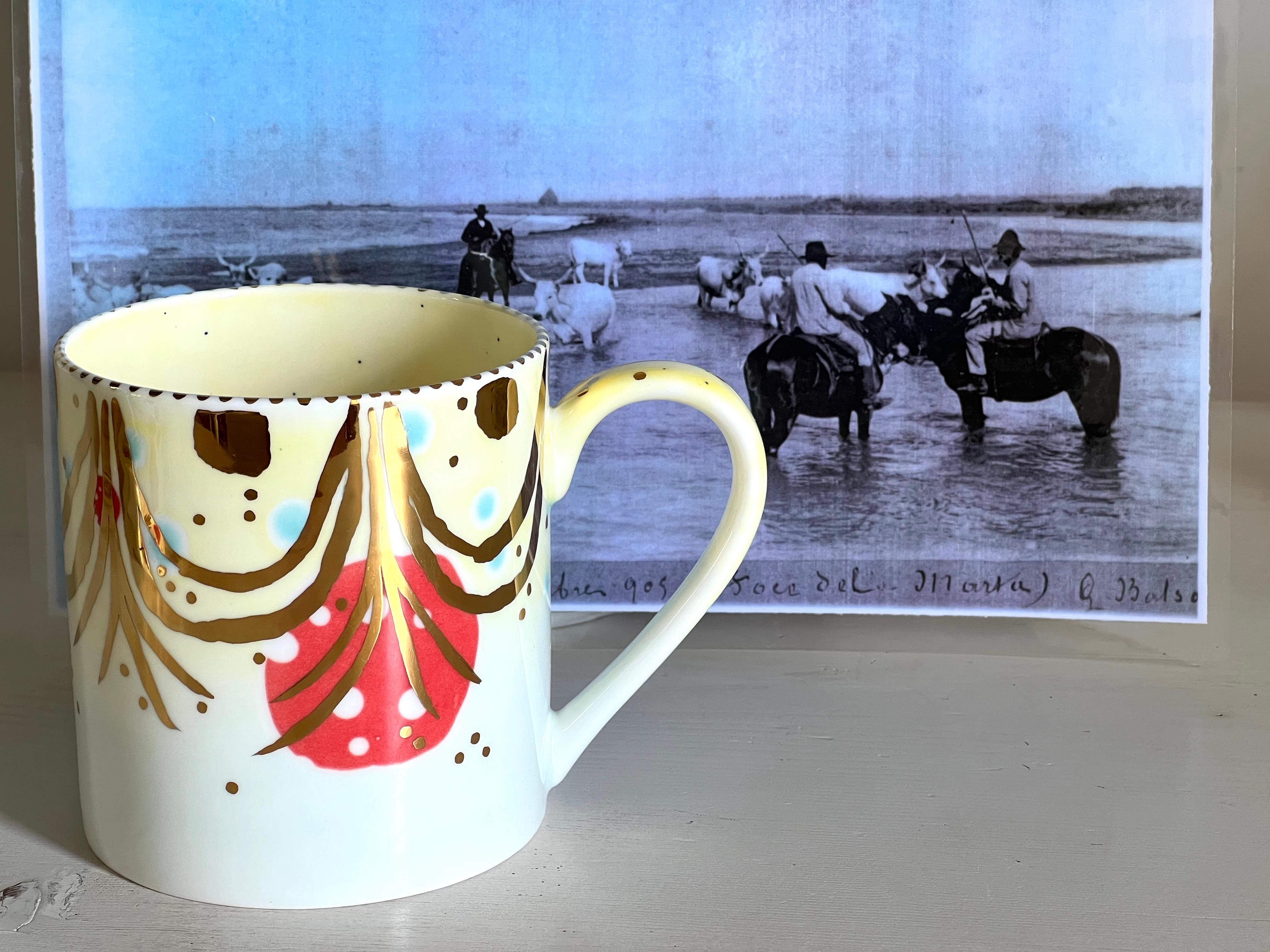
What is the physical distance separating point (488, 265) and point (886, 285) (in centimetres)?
13

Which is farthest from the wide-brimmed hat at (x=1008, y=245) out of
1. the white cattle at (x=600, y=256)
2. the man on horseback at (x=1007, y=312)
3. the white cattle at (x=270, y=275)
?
the white cattle at (x=270, y=275)

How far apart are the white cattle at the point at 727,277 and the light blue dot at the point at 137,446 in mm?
215

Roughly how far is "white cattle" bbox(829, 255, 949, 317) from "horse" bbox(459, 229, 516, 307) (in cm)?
11

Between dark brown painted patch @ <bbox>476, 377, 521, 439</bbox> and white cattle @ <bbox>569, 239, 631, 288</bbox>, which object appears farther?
white cattle @ <bbox>569, 239, 631, 288</bbox>

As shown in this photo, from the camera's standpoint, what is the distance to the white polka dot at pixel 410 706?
0.32m

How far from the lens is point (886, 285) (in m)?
0.47

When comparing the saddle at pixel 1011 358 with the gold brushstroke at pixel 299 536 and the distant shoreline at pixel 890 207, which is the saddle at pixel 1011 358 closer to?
the distant shoreline at pixel 890 207

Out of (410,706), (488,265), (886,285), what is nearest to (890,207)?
(886,285)

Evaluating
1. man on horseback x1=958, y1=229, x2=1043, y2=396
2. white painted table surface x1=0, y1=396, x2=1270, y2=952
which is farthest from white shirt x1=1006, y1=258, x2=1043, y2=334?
white painted table surface x1=0, y1=396, x2=1270, y2=952

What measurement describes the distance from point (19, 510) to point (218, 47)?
0.21m

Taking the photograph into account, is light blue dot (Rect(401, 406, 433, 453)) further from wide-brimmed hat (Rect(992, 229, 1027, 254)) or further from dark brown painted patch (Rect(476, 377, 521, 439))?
wide-brimmed hat (Rect(992, 229, 1027, 254))

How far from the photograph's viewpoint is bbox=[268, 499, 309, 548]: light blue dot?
0.99ft

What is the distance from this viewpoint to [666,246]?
466 millimetres

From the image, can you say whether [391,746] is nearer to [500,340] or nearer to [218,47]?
[500,340]
